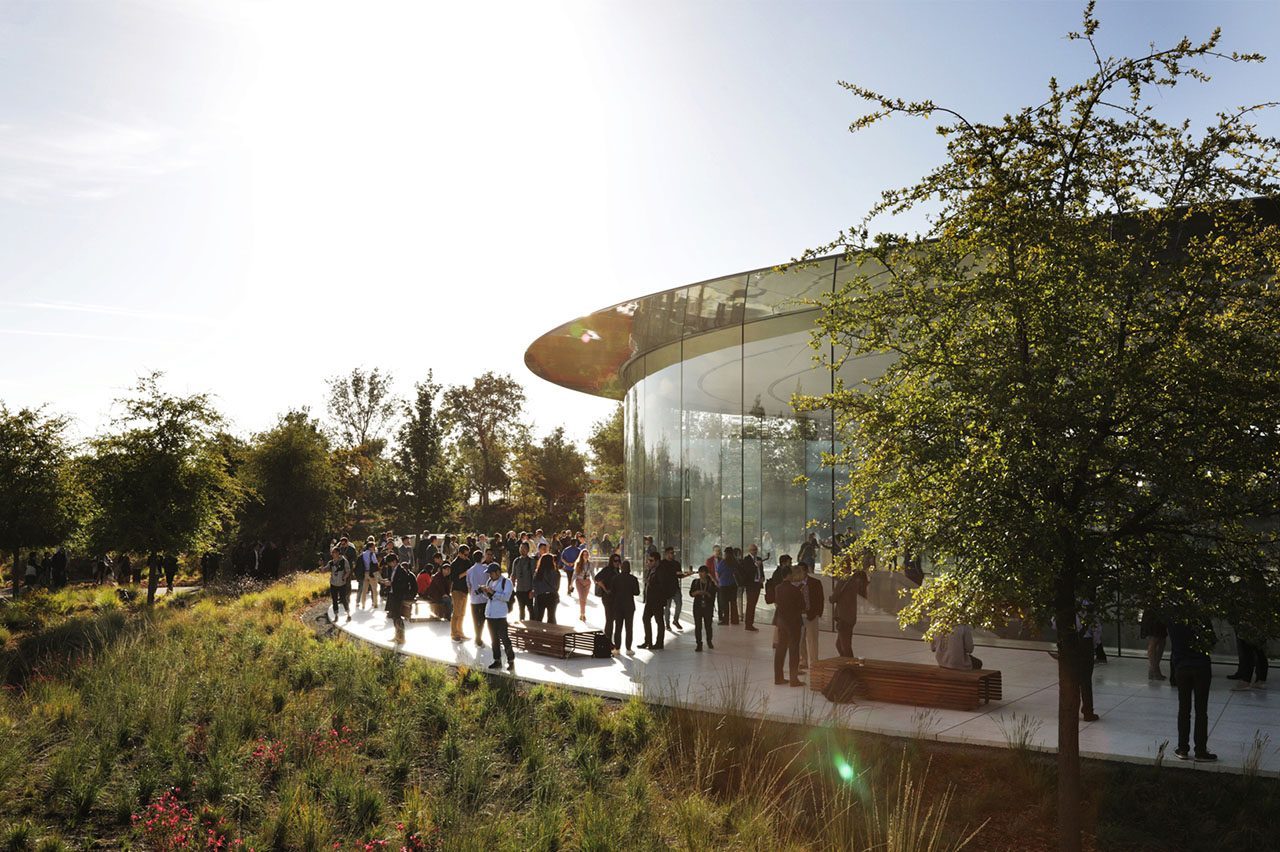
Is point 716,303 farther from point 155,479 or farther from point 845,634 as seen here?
point 155,479

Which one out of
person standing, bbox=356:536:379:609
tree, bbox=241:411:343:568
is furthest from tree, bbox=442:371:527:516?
person standing, bbox=356:536:379:609

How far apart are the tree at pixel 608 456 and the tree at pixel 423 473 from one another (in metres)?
10.5

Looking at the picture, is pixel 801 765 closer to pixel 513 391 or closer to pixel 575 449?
pixel 575 449

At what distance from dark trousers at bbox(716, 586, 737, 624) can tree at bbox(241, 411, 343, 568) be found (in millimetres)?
22824

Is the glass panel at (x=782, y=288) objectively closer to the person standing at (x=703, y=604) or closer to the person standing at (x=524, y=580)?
the person standing at (x=703, y=604)

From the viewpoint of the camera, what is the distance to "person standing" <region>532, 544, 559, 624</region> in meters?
18.0

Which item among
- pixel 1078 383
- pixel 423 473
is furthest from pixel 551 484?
pixel 1078 383

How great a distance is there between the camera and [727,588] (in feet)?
66.5

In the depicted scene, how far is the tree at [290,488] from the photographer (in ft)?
121

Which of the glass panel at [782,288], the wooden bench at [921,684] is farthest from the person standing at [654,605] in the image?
the glass panel at [782,288]

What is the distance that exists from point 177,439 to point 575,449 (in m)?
44.7

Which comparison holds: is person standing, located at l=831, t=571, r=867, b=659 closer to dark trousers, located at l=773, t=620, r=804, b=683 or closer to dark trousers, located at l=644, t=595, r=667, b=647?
dark trousers, located at l=773, t=620, r=804, b=683

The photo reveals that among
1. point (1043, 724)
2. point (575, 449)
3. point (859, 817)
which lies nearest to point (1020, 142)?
point (859, 817)

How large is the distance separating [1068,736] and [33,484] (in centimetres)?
2534
